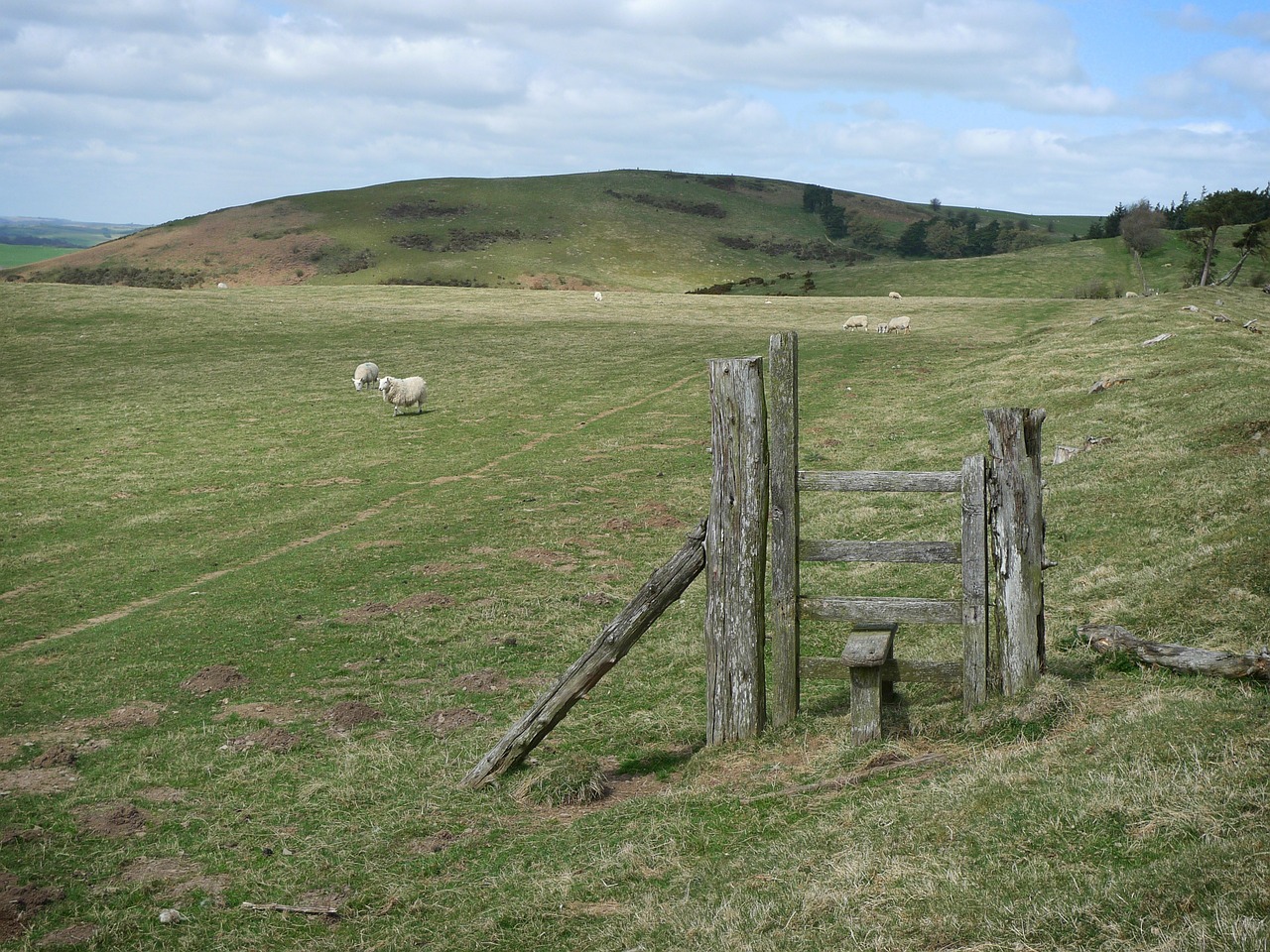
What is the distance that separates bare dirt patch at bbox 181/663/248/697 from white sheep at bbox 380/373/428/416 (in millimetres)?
22239

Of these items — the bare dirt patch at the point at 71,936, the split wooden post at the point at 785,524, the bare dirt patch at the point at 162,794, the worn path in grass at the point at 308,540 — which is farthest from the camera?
the worn path in grass at the point at 308,540

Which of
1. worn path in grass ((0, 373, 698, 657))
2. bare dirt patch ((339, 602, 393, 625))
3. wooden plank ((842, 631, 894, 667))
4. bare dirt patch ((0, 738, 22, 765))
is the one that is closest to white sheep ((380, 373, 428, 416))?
worn path in grass ((0, 373, 698, 657))

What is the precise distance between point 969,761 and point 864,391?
28.9 m

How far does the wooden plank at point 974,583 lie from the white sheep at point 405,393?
28.8 metres

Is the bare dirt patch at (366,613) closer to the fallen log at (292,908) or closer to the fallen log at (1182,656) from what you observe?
the fallen log at (292,908)

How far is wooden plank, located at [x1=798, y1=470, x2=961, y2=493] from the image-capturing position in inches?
345

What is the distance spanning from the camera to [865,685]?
29.2 feet

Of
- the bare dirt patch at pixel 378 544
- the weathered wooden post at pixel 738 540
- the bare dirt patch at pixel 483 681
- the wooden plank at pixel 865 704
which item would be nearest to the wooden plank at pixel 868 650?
the wooden plank at pixel 865 704

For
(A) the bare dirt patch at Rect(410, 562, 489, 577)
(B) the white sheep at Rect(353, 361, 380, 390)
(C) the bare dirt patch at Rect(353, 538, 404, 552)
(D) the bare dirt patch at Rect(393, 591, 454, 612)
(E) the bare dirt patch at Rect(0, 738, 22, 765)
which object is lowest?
(E) the bare dirt patch at Rect(0, 738, 22, 765)

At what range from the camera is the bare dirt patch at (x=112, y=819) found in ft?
30.5

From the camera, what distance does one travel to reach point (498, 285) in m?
113

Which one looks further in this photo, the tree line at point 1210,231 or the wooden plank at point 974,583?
the tree line at point 1210,231

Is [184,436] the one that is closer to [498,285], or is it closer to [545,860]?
[545,860]

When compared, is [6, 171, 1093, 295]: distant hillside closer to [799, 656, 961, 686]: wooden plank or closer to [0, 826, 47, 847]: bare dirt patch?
[799, 656, 961, 686]: wooden plank
